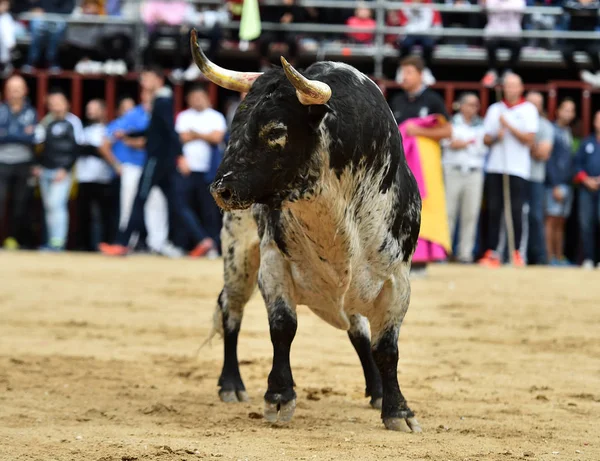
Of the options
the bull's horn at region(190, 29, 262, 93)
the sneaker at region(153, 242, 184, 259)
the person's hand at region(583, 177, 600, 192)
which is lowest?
the sneaker at region(153, 242, 184, 259)

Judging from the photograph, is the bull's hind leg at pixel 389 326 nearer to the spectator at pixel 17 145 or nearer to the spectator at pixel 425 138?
the spectator at pixel 425 138

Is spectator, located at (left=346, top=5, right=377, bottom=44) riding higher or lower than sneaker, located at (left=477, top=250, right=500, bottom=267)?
higher

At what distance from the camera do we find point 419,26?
51.2 feet

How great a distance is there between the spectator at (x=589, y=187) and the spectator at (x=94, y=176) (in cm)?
591

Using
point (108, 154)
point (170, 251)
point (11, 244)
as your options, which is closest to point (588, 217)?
point (170, 251)

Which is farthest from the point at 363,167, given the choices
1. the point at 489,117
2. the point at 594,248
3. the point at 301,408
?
the point at 594,248

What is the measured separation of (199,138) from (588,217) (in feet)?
15.9

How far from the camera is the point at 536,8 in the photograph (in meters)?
15.4

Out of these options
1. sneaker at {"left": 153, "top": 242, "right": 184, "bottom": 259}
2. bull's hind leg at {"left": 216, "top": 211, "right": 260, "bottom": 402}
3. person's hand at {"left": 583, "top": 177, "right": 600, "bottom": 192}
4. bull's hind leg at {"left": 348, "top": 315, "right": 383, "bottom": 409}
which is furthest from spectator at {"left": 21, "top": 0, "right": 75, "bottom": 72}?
bull's hind leg at {"left": 348, "top": 315, "right": 383, "bottom": 409}

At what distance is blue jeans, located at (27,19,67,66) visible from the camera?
616 inches

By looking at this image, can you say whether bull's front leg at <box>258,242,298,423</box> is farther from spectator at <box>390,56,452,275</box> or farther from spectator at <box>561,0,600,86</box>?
spectator at <box>561,0,600,86</box>

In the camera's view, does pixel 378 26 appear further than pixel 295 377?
Yes

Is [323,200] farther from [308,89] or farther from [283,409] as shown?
[283,409]

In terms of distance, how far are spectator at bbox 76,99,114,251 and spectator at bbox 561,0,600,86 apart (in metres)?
6.31
